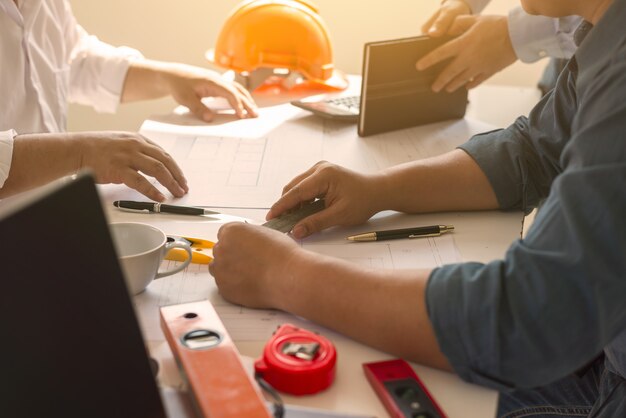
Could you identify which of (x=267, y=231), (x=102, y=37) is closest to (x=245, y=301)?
(x=267, y=231)

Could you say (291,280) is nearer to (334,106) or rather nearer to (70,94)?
(334,106)

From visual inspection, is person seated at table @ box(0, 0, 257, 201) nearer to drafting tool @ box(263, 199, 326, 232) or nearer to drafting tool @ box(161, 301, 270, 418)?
drafting tool @ box(263, 199, 326, 232)

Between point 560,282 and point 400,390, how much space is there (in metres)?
0.19

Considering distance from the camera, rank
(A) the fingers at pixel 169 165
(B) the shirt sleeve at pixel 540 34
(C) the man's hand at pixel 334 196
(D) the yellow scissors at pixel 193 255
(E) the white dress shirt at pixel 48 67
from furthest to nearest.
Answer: (B) the shirt sleeve at pixel 540 34
(E) the white dress shirt at pixel 48 67
(A) the fingers at pixel 169 165
(C) the man's hand at pixel 334 196
(D) the yellow scissors at pixel 193 255

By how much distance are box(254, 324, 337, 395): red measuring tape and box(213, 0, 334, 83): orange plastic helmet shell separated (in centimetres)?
111

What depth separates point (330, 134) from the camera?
1.52 m

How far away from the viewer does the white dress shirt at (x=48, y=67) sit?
139 cm

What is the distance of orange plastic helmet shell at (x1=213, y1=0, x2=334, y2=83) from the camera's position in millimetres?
1724

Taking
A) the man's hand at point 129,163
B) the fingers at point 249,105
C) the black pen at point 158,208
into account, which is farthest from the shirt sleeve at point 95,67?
the black pen at point 158,208

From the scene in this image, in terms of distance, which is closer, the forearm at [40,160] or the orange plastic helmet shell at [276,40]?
the forearm at [40,160]

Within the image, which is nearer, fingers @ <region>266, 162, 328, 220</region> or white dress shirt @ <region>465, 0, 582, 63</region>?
fingers @ <region>266, 162, 328, 220</region>

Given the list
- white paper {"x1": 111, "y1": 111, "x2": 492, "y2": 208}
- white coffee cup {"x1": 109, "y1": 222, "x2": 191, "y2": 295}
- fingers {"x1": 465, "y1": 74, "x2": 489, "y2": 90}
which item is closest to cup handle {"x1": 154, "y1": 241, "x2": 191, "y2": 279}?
white coffee cup {"x1": 109, "y1": 222, "x2": 191, "y2": 295}

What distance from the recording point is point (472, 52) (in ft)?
5.02

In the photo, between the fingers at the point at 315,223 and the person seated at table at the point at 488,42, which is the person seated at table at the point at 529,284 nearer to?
the fingers at the point at 315,223
